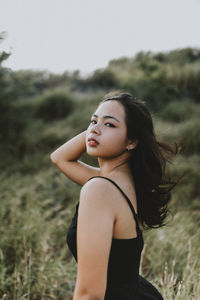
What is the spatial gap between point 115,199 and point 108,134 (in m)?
0.34

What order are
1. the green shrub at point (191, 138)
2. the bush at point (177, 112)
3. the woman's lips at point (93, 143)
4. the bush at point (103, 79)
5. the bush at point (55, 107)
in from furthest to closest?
the bush at point (103, 79) < the bush at point (55, 107) < the bush at point (177, 112) < the green shrub at point (191, 138) < the woman's lips at point (93, 143)

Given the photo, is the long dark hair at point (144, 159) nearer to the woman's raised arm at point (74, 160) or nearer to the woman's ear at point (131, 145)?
the woman's ear at point (131, 145)

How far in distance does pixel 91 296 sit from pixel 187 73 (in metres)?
10.4

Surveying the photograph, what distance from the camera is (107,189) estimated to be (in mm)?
1162

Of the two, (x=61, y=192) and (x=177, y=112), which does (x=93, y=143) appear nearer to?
(x=61, y=192)

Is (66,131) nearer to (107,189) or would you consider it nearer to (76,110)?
(76,110)

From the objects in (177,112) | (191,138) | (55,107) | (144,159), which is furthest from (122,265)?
(55,107)

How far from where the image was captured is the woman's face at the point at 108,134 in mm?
1375

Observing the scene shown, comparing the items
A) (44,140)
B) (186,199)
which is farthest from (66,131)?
(186,199)

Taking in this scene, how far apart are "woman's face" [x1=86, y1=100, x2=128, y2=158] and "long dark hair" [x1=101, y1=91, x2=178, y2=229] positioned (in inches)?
1.8

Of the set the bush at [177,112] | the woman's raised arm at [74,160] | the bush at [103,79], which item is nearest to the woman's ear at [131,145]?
the woman's raised arm at [74,160]

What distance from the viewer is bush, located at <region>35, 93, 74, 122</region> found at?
34.1 ft

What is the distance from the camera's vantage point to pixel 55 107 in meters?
10.5

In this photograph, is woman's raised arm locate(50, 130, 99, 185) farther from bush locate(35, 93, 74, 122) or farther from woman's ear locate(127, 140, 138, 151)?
bush locate(35, 93, 74, 122)
